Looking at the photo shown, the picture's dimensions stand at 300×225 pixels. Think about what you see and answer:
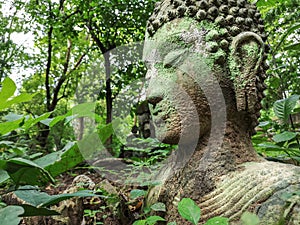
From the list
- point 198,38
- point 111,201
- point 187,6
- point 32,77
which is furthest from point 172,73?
point 32,77

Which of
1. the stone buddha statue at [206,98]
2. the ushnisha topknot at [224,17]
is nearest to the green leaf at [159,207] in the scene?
the stone buddha statue at [206,98]

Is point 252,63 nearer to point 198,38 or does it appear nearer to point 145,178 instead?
point 198,38

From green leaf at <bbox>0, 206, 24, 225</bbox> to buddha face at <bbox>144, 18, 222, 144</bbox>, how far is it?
2.10ft

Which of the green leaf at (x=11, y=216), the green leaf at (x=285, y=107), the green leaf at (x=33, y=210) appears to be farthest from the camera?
the green leaf at (x=285, y=107)

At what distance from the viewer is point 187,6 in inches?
47.1

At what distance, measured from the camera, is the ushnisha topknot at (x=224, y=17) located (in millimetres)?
1152

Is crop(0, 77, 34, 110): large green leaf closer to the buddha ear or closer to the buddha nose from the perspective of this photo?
the buddha nose

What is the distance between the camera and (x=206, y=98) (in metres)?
1.11

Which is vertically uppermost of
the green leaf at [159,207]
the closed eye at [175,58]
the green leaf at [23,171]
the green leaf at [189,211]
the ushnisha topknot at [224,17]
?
the ushnisha topknot at [224,17]

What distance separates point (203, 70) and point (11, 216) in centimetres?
77

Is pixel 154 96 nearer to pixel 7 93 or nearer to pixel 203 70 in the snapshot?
pixel 203 70

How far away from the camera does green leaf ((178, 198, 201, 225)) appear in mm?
745

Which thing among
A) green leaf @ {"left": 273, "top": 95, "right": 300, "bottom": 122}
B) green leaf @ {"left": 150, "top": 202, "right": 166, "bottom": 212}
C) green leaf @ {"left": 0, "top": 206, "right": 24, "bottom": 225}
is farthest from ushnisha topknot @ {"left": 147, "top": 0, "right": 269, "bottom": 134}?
green leaf @ {"left": 0, "top": 206, "right": 24, "bottom": 225}

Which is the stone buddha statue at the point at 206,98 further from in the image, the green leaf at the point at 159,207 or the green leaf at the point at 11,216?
the green leaf at the point at 11,216
